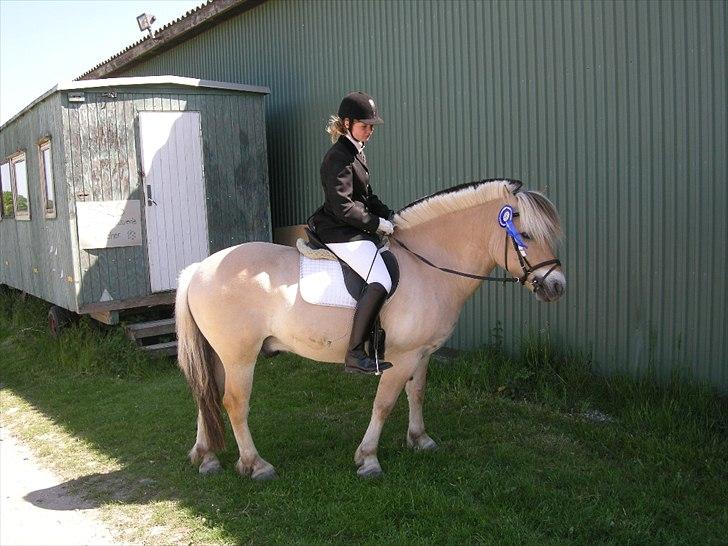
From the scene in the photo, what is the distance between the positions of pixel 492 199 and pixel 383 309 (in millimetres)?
1054

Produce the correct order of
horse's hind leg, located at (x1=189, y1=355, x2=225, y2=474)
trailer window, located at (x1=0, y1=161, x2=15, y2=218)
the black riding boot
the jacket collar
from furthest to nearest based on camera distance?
trailer window, located at (x1=0, y1=161, x2=15, y2=218) < horse's hind leg, located at (x1=189, y1=355, x2=225, y2=474) < the jacket collar < the black riding boot

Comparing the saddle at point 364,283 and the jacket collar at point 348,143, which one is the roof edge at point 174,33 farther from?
the saddle at point 364,283

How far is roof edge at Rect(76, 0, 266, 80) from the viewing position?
34.3 ft

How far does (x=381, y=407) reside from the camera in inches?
185

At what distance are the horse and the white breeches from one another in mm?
210

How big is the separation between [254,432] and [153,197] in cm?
409

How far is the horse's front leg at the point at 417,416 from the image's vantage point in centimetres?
511

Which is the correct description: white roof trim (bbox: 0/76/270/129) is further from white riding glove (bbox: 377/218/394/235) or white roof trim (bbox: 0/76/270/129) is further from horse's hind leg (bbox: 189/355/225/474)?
white riding glove (bbox: 377/218/394/235)

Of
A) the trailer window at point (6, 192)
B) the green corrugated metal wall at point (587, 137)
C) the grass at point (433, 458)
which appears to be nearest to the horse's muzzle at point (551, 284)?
the grass at point (433, 458)

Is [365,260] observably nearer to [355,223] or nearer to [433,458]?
[355,223]

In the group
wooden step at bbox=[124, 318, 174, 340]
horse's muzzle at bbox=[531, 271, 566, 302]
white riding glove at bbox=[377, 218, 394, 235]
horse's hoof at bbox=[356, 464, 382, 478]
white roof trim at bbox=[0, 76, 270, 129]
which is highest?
white roof trim at bbox=[0, 76, 270, 129]

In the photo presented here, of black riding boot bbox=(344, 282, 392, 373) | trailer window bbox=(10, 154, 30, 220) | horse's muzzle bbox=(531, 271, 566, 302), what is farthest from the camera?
trailer window bbox=(10, 154, 30, 220)

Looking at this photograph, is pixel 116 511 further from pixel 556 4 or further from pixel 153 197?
pixel 556 4

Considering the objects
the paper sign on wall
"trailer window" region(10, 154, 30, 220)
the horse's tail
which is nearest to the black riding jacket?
the horse's tail
